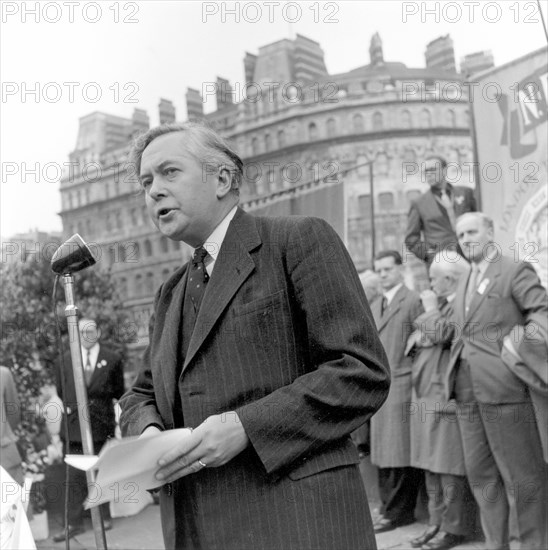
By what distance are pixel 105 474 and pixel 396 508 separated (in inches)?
159

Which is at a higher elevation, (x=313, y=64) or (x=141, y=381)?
(x=313, y=64)

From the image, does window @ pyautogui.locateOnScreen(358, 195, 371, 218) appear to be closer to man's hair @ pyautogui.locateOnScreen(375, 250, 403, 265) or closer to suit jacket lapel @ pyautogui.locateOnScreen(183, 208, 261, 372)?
man's hair @ pyautogui.locateOnScreen(375, 250, 403, 265)

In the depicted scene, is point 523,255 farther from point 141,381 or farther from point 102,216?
point 102,216

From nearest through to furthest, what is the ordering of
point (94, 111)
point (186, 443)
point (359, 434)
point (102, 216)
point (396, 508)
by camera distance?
point (186, 443) → point (396, 508) → point (359, 434) → point (94, 111) → point (102, 216)

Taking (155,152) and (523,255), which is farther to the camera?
(523,255)

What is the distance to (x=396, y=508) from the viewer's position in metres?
5.19

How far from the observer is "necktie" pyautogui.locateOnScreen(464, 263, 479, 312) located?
14.6ft

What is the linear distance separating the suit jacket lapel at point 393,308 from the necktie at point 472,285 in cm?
83

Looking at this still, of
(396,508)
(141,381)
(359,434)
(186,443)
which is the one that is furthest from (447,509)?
(186,443)

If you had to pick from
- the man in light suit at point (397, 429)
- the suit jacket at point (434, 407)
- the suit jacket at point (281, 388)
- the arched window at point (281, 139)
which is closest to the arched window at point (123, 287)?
the arched window at point (281, 139)

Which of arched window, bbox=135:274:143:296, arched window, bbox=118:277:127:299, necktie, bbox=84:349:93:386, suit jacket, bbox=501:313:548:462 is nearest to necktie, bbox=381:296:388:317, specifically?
suit jacket, bbox=501:313:548:462

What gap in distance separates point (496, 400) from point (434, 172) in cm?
228

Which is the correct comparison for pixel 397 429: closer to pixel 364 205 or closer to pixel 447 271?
pixel 447 271

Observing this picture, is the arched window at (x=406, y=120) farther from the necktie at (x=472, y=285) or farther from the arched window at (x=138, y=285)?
the necktie at (x=472, y=285)
